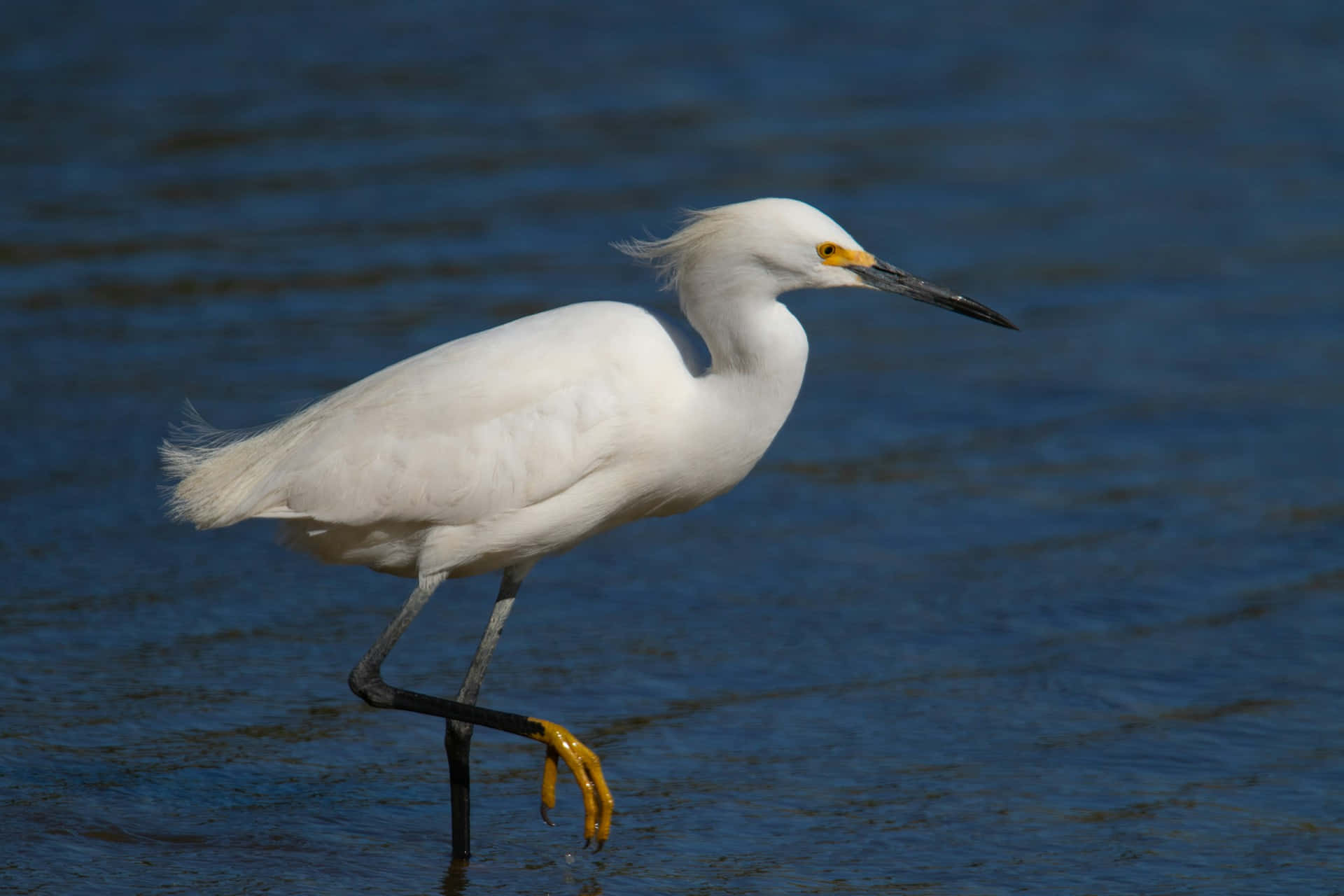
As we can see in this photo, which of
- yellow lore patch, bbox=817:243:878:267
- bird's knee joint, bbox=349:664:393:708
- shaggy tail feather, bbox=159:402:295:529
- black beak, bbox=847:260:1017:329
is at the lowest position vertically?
bird's knee joint, bbox=349:664:393:708

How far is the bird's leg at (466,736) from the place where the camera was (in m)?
5.04

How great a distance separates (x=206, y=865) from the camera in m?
4.90

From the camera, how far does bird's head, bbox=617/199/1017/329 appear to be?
4.79 meters

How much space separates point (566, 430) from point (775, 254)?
0.77 meters

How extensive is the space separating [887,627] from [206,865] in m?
2.84

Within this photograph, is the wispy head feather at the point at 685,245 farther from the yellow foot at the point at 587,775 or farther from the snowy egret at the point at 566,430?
the yellow foot at the point at 587,775

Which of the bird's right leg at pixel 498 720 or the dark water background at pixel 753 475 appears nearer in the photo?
the bird's right leg at pixel 498 720

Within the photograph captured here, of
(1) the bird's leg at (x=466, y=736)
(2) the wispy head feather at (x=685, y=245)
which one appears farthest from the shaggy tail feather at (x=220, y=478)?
(2) the wispy head feather at (x=685, y=245)

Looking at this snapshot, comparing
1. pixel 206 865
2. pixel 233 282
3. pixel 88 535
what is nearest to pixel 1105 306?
pixel 233 282

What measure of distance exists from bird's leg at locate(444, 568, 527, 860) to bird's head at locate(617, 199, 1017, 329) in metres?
1.14

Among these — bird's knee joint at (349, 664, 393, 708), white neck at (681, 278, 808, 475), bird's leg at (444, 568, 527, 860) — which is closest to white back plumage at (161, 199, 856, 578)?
white neck at (681, 278, 808, 475)

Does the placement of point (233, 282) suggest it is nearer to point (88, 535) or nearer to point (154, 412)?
point (154, 412)

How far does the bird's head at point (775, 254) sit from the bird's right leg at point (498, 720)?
1233 millimetres

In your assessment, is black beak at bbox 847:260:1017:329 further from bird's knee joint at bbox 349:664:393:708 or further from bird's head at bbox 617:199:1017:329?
bird's knee joint at bbox 349:664:393:708
